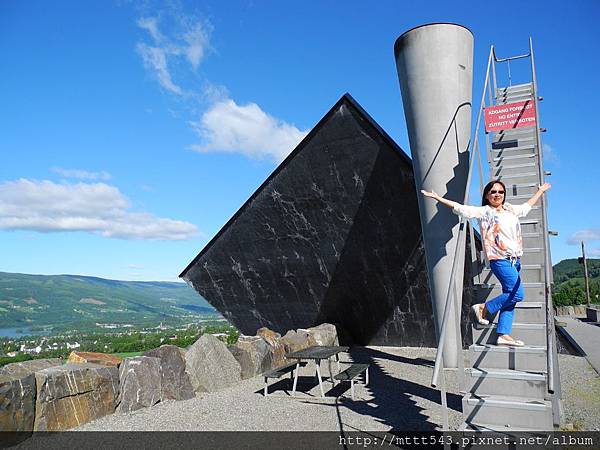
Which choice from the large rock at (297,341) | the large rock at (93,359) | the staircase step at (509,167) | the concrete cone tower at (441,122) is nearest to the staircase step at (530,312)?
the concrete cone tower at (441,122)

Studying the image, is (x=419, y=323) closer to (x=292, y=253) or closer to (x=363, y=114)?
(x=292, y=253)

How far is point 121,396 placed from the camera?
20.1 feet

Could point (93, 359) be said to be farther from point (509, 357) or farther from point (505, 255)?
point (505, 255)

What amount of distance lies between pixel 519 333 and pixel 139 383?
5.12 meters

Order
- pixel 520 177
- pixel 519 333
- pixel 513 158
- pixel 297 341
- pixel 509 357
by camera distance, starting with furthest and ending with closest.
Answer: pixel 297 341
pixel 513 158
pixel 520 177
pixel 519 333
pixel 509 357

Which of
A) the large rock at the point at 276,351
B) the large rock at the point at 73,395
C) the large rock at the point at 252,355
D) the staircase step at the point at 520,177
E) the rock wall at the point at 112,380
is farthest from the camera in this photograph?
the large rock at the point at 276,351

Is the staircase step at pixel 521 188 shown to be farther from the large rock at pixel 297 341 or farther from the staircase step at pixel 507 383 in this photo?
the large rock at pixel 297 341

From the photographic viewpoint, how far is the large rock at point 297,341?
10047mm

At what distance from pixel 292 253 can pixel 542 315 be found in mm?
7078

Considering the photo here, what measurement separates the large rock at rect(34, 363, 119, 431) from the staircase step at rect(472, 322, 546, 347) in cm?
484

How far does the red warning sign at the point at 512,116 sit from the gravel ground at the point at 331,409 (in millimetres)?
4440

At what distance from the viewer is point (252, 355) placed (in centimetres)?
877

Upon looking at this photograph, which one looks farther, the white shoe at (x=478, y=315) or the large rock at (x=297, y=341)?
the large rock at (x=297, y=341)

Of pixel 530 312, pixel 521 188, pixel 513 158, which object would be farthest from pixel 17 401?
pixel 513 158
